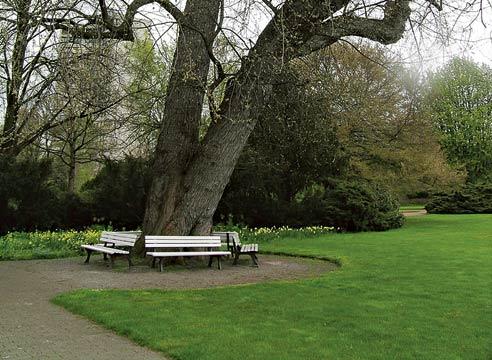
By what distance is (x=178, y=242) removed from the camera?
12.8 meters

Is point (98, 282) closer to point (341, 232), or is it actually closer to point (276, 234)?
point (276, 234)

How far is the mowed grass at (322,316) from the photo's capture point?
20.0 feet

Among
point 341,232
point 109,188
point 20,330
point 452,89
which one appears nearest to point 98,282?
point 20,330

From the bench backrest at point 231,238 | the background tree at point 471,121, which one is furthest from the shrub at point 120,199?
the background tree at point 471,121

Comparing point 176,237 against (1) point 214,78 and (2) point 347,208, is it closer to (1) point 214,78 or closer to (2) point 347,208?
(1) point 214,78

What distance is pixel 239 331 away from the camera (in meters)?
6.77

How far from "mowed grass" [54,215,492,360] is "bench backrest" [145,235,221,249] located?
2840 mm

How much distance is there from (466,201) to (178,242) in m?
36.3

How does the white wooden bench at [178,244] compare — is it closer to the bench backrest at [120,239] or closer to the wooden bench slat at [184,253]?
the wooden bench slat at [184,253]

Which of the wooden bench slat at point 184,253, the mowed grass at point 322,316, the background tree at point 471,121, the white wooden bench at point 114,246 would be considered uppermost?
the background tree at point 471,121

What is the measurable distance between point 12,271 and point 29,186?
776cm

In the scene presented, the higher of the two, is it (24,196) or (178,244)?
(24,196)

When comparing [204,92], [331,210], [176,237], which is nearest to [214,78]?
[204,92]

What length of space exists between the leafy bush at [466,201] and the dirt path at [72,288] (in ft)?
106
